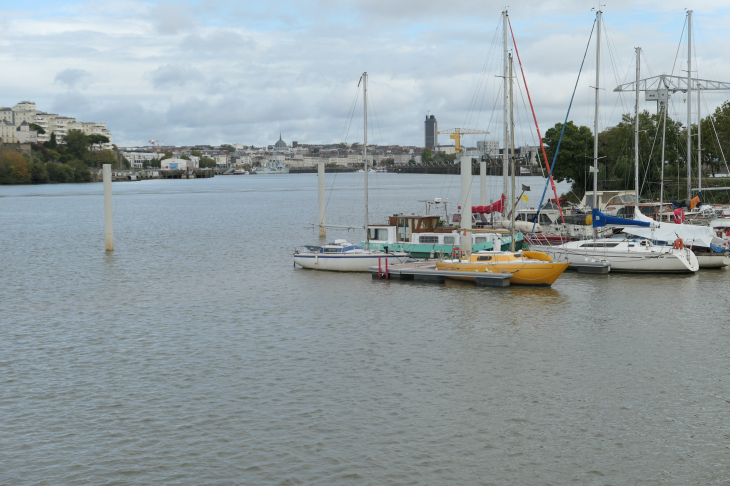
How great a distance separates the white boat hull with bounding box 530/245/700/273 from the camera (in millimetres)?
40781

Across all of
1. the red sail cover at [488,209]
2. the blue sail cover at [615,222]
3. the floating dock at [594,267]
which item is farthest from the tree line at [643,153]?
the floating dock at [594,267]

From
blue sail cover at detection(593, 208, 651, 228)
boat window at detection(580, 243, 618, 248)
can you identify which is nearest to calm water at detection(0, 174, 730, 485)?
boat window at detection(580, 243, 618, 248)

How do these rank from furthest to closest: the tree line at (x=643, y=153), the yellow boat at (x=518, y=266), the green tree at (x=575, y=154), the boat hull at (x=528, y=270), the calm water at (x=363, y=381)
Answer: the green tree at (x=575, y=154)
the tree line at (x=643, y=153)
the yellow boat at (x=518, y=266)
the boat hull at (x=528, y=270)
the calm water at (x=363, y=381)

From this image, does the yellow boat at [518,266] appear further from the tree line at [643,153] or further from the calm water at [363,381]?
the tree line at [643,153]

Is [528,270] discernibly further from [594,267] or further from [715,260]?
[715,260]

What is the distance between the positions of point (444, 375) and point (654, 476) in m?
8.14

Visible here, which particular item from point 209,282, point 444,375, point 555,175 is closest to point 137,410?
point 444,375

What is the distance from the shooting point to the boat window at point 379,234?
4553 cm

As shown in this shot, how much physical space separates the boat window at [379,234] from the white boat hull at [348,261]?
2.89m

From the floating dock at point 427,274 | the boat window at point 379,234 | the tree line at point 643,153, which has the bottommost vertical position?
the floating dock at point 427,274

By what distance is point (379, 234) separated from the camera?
4581 cm

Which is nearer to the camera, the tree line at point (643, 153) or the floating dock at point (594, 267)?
the floating dock at point (594, 267)

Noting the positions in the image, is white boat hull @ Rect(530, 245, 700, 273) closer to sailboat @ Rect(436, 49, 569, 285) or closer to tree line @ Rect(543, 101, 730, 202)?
sailboat @ Rect(436, 49, 569, 285)

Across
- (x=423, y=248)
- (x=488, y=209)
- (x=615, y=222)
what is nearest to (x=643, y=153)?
(x=488, y=209)
